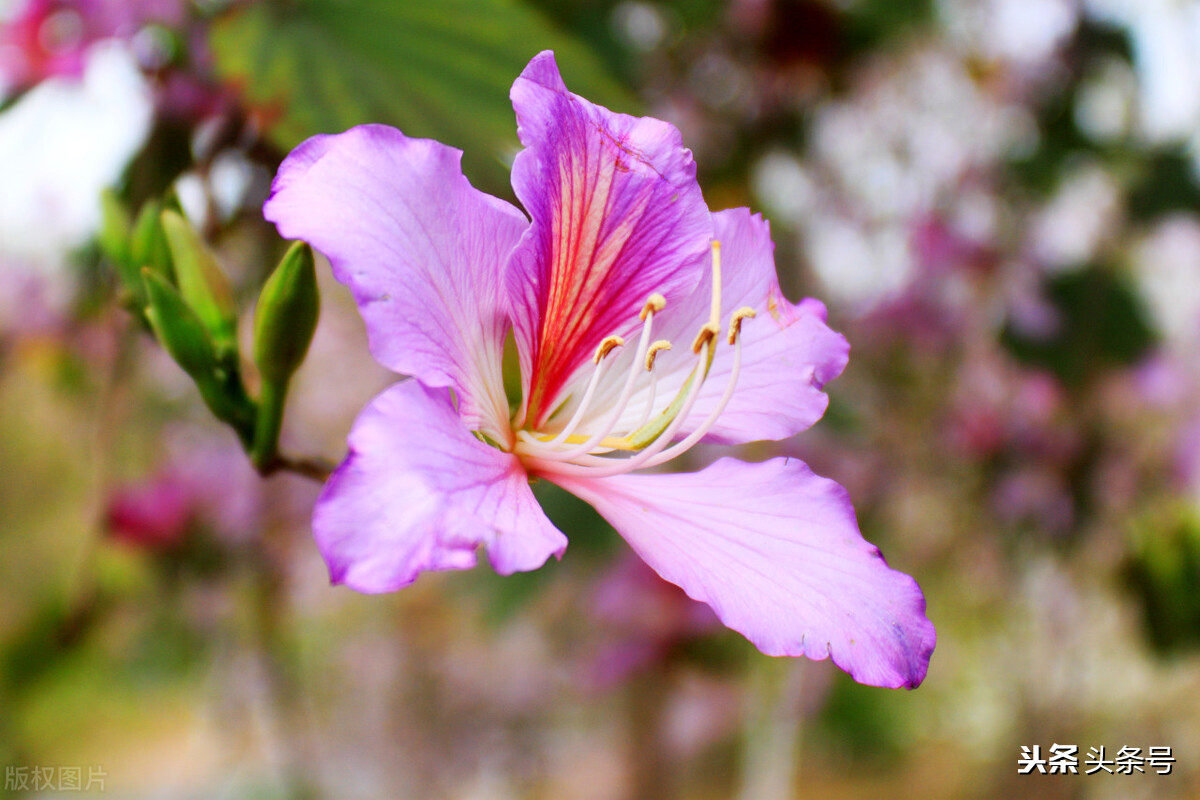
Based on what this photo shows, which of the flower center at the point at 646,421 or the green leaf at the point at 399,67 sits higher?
the green leaf at the point at 399,67

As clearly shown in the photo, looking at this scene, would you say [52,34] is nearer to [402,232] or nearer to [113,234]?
[113,234]

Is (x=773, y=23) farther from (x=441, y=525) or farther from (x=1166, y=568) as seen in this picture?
(x=441, y=525)

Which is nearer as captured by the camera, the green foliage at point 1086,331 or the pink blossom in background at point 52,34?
the pink blossom in background at point 52,34

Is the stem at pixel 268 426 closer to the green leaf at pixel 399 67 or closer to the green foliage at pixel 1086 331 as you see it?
the green leaf at pixel 399 67

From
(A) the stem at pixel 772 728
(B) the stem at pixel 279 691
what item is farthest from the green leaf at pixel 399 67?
(A) the stem at pixel 772 728

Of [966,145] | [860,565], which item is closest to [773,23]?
[966,145]

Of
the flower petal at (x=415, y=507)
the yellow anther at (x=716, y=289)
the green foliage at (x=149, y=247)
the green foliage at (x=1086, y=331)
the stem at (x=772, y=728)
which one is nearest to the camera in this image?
the flower petal at (x=415, y=507)

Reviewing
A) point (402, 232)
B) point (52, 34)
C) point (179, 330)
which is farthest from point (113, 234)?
point (52, 34)
